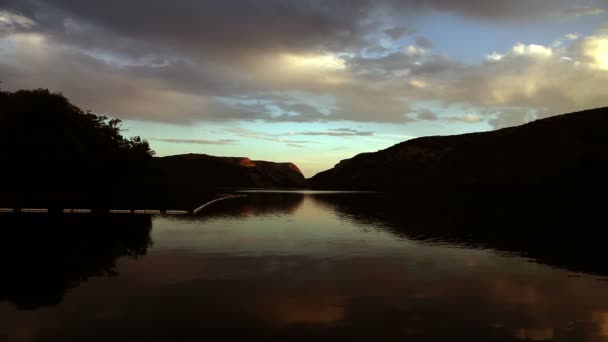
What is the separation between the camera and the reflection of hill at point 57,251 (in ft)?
64.0

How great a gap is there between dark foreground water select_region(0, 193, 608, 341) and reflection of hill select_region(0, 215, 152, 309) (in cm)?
15

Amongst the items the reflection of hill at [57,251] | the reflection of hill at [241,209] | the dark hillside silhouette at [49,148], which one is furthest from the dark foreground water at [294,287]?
the dark hillside silhouette at [49,148]

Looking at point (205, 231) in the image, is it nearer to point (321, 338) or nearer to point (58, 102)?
point (321, 338)

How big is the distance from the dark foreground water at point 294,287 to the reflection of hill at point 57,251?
0.15m

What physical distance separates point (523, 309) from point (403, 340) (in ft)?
23.8

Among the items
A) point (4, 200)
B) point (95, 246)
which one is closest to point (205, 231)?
point (95, 246)

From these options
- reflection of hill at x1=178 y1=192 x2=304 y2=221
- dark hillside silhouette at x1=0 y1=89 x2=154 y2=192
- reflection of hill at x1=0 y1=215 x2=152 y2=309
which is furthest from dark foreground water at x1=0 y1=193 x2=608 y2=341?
dark hillside silhouette at x1=0 y1=89 x2=154 y2=192

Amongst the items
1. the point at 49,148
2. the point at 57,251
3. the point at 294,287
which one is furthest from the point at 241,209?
the point at 294,287

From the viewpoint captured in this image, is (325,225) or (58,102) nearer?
(325,225)

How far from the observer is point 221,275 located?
2284 cm

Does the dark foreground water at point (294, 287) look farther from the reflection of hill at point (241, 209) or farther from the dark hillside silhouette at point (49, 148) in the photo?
the dark hillside silhouette at point (49, 148)

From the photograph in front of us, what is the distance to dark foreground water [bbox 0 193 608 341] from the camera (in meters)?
14.8

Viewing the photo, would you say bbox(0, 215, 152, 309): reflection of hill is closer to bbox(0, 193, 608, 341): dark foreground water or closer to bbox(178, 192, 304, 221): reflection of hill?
bbox(0, 193, 608, 341): dark foreground water

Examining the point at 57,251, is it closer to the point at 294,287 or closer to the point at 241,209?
the point at 294,287
